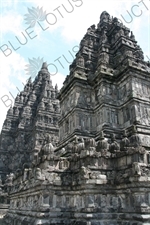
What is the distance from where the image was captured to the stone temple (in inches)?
395

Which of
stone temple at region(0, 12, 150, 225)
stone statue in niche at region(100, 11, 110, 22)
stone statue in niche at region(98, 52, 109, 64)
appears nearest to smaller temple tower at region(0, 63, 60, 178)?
stone temple at region(0, 12, 150, 225)

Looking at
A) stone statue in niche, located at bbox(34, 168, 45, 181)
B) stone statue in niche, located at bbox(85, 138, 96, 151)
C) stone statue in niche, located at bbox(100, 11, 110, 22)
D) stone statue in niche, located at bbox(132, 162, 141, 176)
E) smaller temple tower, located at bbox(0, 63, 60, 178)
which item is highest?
stone statue in niche, located at bbox(100, 11, 110, 22)

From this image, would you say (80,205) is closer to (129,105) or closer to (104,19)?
A: (129,105)

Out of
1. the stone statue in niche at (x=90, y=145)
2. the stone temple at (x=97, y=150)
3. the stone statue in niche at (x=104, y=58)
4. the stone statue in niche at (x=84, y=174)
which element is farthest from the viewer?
the stone statue in niche at (x=104, y=58)

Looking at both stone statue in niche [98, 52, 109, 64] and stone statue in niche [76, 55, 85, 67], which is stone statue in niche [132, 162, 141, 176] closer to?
stone statue in niche [98, 52, 109, 64]

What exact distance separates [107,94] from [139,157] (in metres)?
7.88

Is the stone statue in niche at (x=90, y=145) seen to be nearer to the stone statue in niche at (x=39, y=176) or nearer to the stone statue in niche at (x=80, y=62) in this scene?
the stone statue in niche at (x=39, y=176)

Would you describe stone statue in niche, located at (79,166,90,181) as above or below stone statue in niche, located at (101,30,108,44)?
below

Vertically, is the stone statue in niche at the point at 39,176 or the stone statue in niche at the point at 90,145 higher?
the stone statue in niche at the point at 90,145

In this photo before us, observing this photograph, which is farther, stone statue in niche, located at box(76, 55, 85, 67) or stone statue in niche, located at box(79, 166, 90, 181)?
stone statue in niche, located at box(76, 55, 85, 67)

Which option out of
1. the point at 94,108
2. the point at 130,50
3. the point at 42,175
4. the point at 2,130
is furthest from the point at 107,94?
the point at 2,130

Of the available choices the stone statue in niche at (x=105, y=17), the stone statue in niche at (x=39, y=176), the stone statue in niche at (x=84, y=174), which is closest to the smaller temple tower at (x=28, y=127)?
the stone statue in niche at (x=105, y=17)

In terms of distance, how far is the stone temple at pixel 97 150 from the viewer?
32.9 ft

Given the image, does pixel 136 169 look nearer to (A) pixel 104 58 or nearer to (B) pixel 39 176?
(B) pixel 39 176
